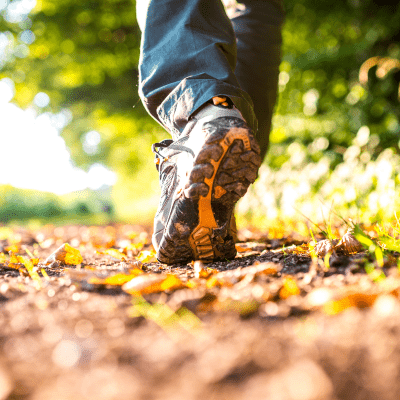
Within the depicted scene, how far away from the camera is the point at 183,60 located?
1.24 metres

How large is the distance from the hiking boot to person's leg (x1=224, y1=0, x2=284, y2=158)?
87 centimetres

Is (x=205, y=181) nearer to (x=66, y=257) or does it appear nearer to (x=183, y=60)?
(x=183, y=60)

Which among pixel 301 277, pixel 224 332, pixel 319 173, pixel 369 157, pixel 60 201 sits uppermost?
pixel 224 332

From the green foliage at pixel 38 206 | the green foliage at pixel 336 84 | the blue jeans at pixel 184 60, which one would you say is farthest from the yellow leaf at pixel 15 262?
the green foliage at pixel 38 206

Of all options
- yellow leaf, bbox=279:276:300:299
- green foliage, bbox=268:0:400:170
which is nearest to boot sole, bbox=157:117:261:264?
yellow leaf, bbox=279:276:300:299

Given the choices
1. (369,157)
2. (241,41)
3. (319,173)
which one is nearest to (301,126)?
(319,173)

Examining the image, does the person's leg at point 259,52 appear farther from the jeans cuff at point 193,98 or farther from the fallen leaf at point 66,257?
the fallen leaf at point 66,257

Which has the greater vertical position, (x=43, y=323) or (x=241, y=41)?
(x=241, y=41)

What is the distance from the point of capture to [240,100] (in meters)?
1.19

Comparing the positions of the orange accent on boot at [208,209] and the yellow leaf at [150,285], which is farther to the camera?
the orange accent on boot at [208,209]

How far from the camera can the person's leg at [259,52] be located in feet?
6.36

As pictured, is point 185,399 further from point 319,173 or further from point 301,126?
point 301,126

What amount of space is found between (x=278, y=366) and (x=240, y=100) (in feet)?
3.04

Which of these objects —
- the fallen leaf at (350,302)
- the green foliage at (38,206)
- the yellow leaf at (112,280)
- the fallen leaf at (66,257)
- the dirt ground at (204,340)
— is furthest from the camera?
the green foliage at (38,206)
